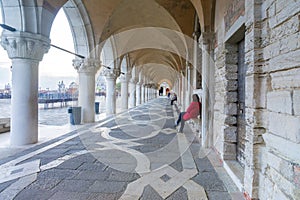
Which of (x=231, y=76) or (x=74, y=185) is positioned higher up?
(x=231, y=76)

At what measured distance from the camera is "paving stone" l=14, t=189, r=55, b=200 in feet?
6.97

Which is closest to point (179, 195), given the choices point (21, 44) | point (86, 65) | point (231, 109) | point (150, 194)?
point (150, 194)

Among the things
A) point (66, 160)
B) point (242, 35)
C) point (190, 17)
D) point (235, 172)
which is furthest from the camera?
point (190, 17)

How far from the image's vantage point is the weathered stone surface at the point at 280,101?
149 centimetres

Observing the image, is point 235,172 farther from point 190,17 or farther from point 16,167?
point 190,17

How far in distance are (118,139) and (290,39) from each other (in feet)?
13.1

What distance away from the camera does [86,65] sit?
7043mm

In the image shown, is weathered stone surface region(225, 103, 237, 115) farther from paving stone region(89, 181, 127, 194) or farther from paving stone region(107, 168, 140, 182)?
paving stone region(89, 181, 127, 194)

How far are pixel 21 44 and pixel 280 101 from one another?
4.08 metres

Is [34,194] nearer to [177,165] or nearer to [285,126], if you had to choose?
[177,165]

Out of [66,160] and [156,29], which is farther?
[156,29]

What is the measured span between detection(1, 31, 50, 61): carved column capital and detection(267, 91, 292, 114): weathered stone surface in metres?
3.91

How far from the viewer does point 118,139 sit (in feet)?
16.1

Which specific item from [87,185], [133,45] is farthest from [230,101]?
[133,45]
